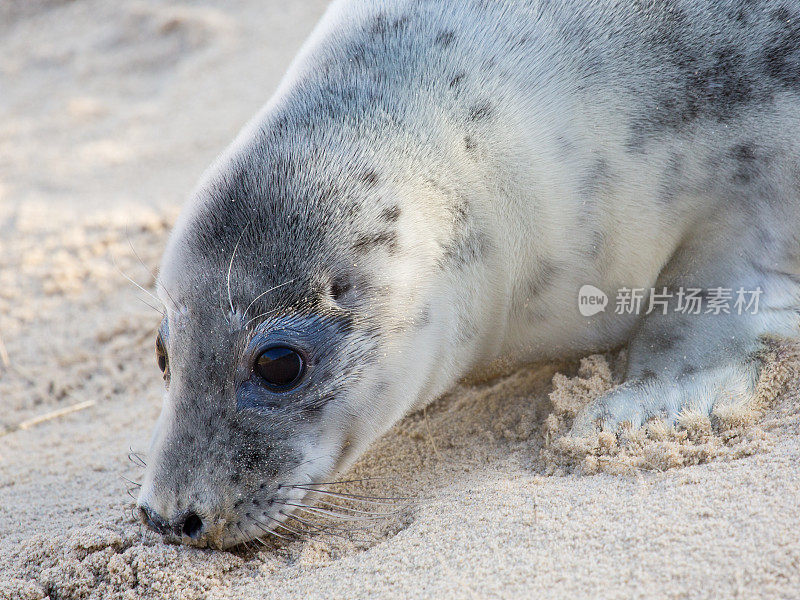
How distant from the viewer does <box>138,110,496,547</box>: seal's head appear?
208 cm

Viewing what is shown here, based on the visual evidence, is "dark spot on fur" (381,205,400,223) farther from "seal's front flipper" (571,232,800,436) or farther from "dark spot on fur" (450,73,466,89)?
"seal's front flipper" (571,232,800,436)

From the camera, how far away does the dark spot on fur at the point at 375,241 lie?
2.17 m

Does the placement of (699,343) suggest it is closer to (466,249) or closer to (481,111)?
(466,249)

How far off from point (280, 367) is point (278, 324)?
104mm

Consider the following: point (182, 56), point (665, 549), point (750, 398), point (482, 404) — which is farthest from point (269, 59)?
point (665, 549)

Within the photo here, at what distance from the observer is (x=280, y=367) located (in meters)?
2.12

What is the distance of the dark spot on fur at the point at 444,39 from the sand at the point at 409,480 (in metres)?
1.00

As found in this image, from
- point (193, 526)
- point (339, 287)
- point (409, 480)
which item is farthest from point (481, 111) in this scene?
point (193, 526)

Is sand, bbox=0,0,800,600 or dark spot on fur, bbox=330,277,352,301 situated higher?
dark spot on fur, bbox=330,277,352,301

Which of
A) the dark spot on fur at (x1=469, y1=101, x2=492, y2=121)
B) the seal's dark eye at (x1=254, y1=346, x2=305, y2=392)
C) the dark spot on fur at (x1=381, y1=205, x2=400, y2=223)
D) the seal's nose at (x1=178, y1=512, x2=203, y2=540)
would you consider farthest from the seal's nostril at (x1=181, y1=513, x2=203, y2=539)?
the dark spot on fur at (x1=469, y1=101, x2=492, y2=121)

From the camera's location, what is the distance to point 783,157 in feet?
8.05
